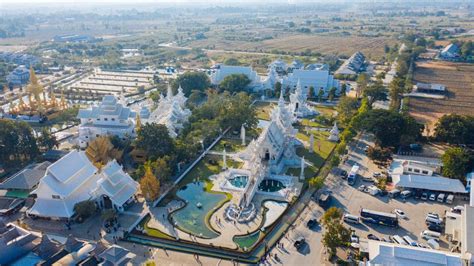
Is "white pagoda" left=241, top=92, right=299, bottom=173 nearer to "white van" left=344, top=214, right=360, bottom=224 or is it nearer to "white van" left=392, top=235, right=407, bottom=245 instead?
"white van" left=344, top=214, right=360, bottom=224

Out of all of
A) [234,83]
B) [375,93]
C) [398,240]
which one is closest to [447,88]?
[375,93]

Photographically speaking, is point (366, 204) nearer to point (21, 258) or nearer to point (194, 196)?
point (194, 196)

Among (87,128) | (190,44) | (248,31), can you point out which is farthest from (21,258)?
(248,31)

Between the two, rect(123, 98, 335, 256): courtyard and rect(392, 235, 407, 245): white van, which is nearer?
rect(392, 235, 407, 245): white van

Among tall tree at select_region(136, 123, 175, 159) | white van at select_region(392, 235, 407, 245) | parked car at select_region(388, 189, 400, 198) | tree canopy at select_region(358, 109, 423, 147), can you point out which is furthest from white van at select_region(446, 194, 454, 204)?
tall tree at select_region(136, 123, 175, 159)

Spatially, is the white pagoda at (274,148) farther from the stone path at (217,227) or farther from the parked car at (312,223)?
the parked car at (312,223)
